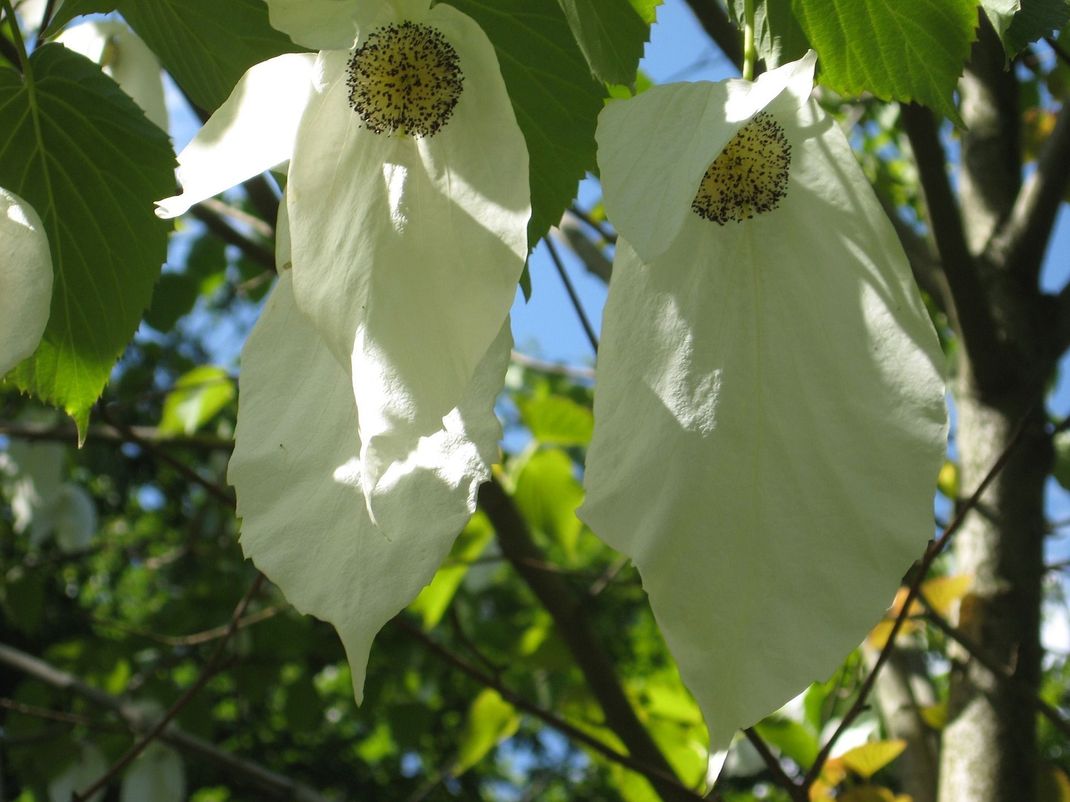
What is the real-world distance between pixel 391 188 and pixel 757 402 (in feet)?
0.47

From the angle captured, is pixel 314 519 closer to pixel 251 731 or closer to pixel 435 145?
pixel 435 145

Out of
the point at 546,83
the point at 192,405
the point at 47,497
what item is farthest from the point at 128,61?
the point at 47,497

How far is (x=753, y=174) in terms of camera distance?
395mm

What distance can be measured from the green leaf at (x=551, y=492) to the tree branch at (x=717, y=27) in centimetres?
77

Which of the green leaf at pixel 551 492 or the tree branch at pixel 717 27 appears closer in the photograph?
the tree branch at pixel 717 27

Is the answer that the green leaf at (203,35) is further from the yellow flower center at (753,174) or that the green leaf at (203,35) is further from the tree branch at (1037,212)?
the tree branch at (1037,212)

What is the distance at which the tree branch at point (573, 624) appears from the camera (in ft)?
3.73

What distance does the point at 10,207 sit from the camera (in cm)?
44

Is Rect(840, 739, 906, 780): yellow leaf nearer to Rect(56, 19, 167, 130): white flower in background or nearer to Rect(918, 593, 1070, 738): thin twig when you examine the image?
Rect(918, 593, 1070, 738): thin twig

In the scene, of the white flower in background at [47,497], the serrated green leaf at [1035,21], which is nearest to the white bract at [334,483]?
the serrated green leaf at [1035,21]

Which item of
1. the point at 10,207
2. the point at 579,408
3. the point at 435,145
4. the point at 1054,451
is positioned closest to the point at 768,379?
the point at 435,145

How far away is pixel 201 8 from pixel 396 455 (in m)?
0.33

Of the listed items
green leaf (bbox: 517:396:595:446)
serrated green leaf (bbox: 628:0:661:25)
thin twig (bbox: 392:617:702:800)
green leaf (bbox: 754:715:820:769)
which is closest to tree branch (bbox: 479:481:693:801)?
thin twig (bbox: 392:617:702:800)

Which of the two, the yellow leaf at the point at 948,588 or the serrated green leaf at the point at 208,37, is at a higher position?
the serrated green leaf at the point at 208,37
